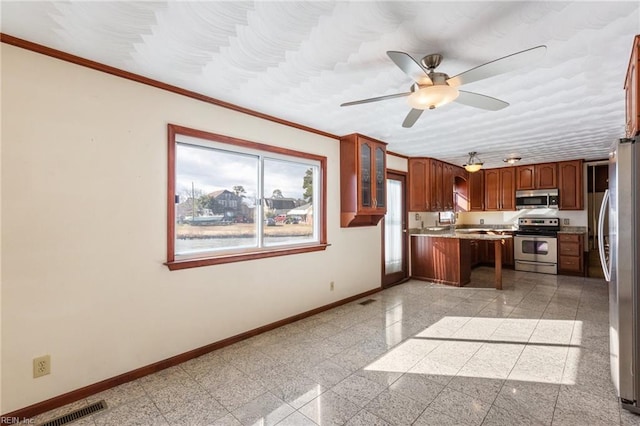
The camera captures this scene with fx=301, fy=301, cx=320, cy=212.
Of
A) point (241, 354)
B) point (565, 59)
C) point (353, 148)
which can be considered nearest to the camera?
point (565, 59)

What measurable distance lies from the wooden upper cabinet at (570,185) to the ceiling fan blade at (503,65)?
577 centimetres

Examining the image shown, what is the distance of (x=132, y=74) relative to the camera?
2.38 metres

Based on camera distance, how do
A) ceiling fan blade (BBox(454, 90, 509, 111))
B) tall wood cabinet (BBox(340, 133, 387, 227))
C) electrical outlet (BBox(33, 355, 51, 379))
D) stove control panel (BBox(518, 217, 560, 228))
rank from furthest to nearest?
stove control panel (BBox(518, 217, 560, 228))
tall wood cabinet (BBox(340, 133, 387, 227))
ceiling fan blade (BBox(454, 90, 509, 111))
electrical outlet (BBox(33, 355, 51, 379))

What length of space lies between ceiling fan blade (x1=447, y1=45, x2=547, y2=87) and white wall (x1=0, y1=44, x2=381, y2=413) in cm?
216

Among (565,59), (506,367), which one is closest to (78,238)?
(506,367)

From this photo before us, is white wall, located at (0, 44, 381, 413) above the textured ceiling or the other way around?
the other way around

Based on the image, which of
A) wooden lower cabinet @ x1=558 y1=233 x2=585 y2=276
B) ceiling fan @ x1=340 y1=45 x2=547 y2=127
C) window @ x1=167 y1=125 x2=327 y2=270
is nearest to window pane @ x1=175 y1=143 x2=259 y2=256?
window @ x1=167 y1=125 x2=327 y2=270

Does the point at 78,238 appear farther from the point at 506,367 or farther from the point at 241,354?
the point at 506,367

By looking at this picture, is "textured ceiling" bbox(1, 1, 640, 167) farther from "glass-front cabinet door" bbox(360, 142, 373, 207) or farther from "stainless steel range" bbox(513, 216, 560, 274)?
"stainless steel range" bbox(513, 216, 560, 274)

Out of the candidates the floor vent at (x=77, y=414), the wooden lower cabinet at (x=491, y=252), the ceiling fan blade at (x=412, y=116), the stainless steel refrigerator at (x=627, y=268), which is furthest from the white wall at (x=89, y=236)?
the wooden lower cabinet at (x=491, y=252)

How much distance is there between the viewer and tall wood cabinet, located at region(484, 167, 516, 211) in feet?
22.6

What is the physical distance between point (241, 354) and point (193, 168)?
1.81 metres

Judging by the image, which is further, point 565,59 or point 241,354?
point 241,354

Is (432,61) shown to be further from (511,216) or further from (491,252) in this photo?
(511,216)
